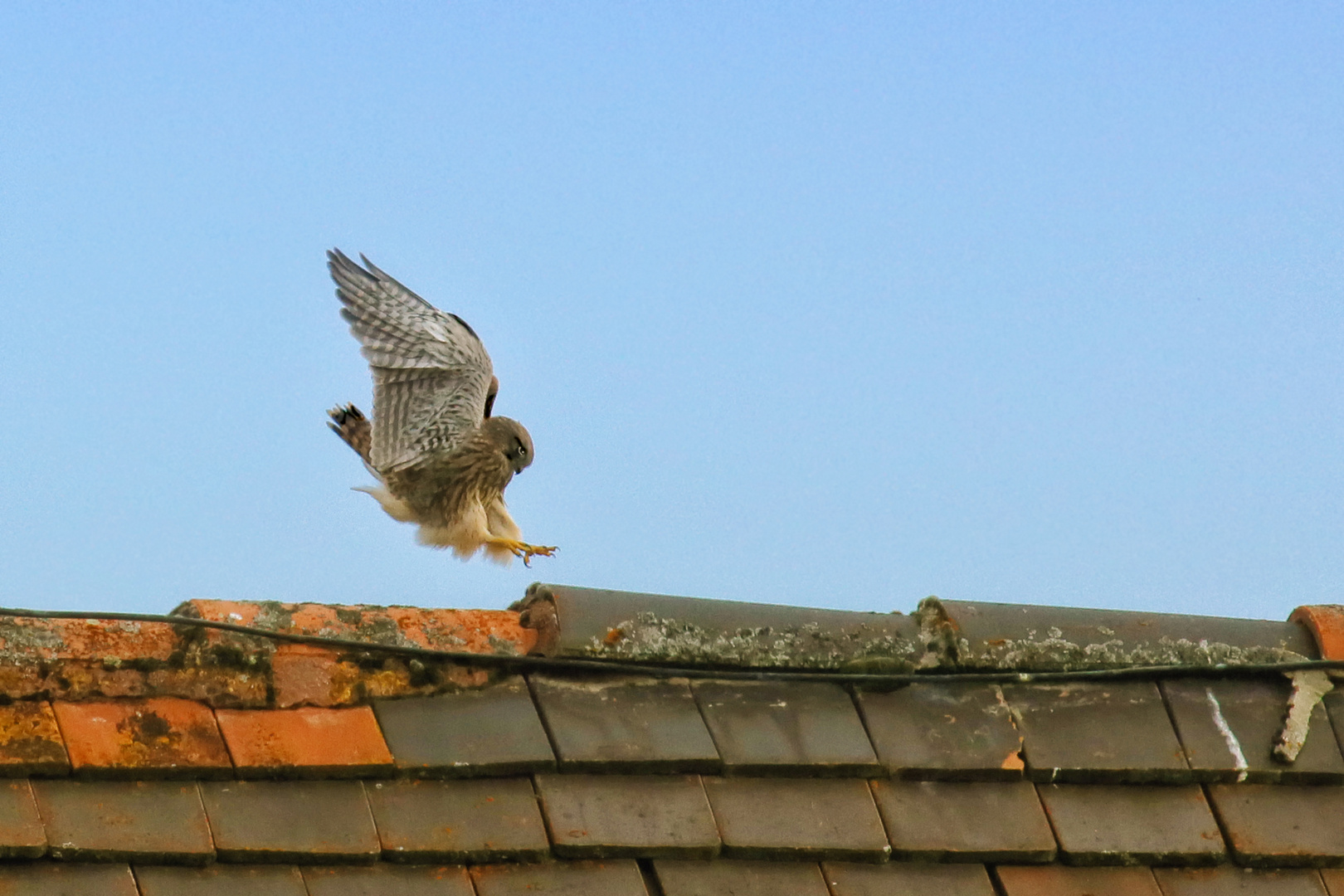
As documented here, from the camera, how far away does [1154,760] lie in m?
2.60

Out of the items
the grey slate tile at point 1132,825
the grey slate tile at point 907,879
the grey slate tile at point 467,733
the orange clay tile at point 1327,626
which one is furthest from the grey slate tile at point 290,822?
the orange clay tile at point 1327,626

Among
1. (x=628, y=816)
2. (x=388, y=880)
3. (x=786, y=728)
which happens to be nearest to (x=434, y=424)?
(x=786, y=728)

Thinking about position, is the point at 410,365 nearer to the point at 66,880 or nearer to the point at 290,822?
the point at 290,822

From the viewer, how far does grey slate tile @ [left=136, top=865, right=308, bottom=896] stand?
6.68ft

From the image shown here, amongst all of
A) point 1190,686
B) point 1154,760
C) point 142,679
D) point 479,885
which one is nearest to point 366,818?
point 479,885

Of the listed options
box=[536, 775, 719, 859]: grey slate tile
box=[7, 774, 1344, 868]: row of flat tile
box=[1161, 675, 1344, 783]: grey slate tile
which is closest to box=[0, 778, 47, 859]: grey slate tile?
box=[7, 774, 1344, 868]: row of flat tile

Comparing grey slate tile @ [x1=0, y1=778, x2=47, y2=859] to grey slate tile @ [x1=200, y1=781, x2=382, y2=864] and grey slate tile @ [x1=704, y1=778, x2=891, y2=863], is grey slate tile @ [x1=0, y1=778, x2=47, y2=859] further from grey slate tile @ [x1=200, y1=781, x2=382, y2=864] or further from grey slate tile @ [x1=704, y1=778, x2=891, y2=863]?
grey slate tile @ [x1=704, y1=778, x2=891, y2=863]

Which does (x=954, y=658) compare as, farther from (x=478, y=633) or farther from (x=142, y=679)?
(x=142, y=679)

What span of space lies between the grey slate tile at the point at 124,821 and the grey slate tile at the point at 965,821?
3.49 feet

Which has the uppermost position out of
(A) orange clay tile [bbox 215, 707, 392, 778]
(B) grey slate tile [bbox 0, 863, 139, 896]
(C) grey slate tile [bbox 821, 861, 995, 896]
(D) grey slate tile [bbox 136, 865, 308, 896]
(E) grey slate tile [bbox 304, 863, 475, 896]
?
(A) orange clay tile [bbox 215, 707, 392, 778]

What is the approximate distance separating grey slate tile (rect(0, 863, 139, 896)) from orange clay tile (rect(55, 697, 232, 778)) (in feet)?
0.51

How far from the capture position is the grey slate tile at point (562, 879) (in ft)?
7.21

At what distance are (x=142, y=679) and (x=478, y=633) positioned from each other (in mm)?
548

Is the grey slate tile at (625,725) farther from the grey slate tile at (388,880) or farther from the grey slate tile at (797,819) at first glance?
the grey slate tile at (388,880)
